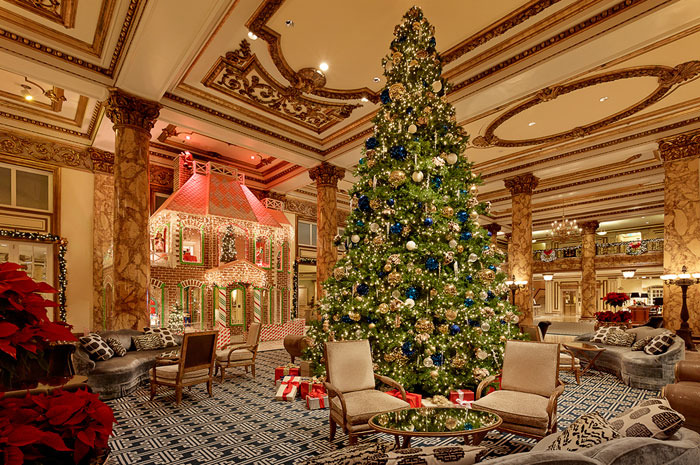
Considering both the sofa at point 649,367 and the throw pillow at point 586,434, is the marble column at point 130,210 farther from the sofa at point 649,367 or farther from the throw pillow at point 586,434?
the sofa at point 649,367

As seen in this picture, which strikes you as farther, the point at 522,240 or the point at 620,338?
the point at 522,240

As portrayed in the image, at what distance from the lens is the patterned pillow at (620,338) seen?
7258 mm

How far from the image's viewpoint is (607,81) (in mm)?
6848

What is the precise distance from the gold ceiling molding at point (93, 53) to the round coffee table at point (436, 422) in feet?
18.4

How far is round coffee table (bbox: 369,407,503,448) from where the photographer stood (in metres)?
2.77

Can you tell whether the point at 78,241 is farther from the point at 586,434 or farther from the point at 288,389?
the point at 586,434

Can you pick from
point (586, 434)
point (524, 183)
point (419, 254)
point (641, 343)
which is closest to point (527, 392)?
point (419, 254)

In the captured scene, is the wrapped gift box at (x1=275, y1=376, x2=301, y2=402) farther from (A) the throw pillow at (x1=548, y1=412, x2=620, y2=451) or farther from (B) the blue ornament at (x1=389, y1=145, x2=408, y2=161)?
(A) the throw pillow at (x1=548, y1=412, x2=620, y2=451)

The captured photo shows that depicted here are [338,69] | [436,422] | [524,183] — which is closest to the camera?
[436,422]

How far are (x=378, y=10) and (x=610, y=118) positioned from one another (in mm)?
6315

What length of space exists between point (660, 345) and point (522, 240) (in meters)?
5.57

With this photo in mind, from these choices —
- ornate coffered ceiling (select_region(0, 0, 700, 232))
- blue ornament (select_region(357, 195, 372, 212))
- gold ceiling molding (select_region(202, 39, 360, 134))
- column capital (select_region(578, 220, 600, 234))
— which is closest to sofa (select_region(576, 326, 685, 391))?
ornate coffered ceiling (select_region(0, 0, 700, 232))

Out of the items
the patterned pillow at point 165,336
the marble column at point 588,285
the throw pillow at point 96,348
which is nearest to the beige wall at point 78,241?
the patterned pillow at point 165,336

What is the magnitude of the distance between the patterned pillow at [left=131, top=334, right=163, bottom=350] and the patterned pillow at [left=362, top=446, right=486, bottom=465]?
262 inches
